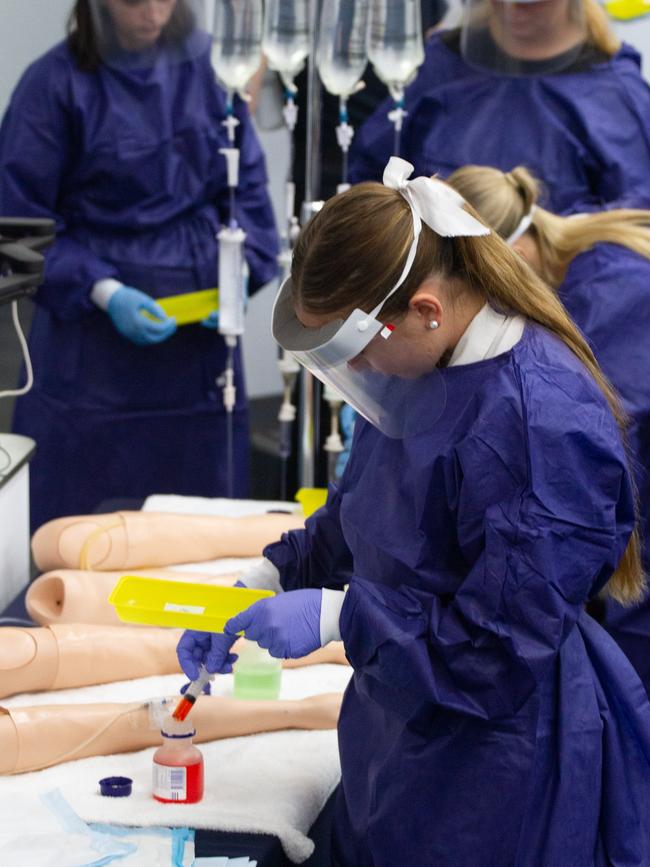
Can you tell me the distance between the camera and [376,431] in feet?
5.42

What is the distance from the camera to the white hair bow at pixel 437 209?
4.67 ft

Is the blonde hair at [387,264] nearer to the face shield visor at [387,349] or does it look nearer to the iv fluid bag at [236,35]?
the face shield visor at [387,349]

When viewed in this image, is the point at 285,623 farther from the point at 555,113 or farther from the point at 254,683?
the point at 555,113

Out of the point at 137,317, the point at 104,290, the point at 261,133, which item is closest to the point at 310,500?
the point at 137,317

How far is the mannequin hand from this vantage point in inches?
65.2

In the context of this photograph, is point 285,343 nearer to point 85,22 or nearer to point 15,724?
Result: point 15,724

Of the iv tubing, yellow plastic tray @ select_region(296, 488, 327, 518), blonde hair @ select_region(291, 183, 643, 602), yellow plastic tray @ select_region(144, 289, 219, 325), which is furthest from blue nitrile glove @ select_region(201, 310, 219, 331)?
blonde hair @ select_region(291, 183, 643, 602)

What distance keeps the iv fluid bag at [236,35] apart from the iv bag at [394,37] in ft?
0.86

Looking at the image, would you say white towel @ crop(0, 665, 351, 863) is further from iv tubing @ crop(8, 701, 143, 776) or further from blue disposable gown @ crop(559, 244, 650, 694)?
blue disposable gown @ crop(559, 244, 650, 694)

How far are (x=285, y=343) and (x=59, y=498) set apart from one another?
2.01 m

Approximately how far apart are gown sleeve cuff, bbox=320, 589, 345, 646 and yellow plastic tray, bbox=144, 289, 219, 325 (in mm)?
1812

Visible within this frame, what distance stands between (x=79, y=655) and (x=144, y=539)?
0.44 metres

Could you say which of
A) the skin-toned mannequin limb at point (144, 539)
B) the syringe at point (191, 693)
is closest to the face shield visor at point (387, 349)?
the syringe at point (191, 693)

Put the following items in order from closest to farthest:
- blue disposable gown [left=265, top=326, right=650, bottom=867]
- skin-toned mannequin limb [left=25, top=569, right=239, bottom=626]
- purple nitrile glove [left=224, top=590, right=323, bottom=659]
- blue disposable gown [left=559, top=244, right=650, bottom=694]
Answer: blue disposable gown [left=265, top=326, right=650, bottom=867] < purple nitrile glove [left=224, top=590, right=323, bottom=659] < skin-toned mannequin limb [left=25, top=569, right=239, bottom=626] < blue disposable gown [left=559, top=244, right=650, bottom=694]
